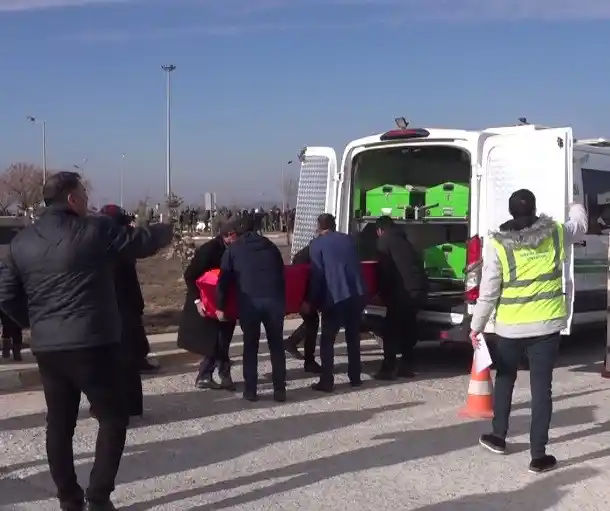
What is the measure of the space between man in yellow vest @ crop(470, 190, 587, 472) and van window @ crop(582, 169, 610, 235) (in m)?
3.82

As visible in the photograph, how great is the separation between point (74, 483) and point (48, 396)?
0.51 meters

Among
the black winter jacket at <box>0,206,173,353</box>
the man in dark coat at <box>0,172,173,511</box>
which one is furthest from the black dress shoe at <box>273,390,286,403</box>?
the black winter jacket at <box>0,206,173,353</box>

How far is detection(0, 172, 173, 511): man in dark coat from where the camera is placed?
15.3 feet

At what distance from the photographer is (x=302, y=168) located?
10914mm

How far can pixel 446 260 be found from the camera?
1015 centimetres

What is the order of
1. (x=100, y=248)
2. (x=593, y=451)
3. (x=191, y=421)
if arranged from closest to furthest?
(x=100, y=248) < (x=593, y=451) < (x=191, y=421)

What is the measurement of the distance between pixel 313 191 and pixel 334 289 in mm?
2323

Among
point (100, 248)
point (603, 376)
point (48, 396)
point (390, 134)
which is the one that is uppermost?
point (390, 134)

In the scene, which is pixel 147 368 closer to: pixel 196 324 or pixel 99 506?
pixel 196 324

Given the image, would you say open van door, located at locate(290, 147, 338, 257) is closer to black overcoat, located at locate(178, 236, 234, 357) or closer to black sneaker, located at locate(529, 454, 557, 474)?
black overcoat, located at locate(178, 236, 234, 357)

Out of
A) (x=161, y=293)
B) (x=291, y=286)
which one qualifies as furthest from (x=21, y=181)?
(x=291, y=286)

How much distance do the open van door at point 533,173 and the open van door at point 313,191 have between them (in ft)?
6.66

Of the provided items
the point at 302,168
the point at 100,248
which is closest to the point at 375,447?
the point at 100,248

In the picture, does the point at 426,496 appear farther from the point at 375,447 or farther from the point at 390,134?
the point at 390,134
